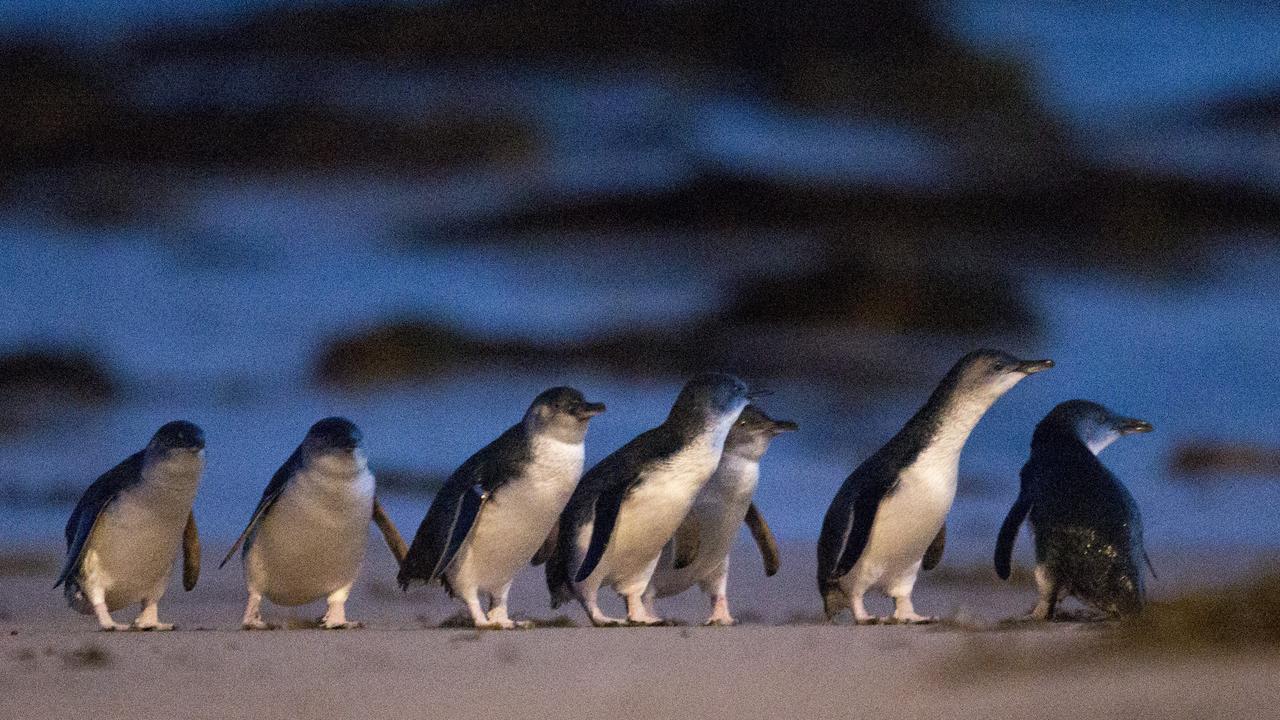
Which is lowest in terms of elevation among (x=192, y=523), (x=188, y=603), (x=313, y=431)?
(x=188, y=603)

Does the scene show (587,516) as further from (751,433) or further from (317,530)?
(317,530)

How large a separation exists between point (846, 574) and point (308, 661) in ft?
8.30

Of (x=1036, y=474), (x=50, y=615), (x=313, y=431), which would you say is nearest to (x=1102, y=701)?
(x=1036, y=474)

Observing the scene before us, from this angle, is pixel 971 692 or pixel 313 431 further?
pixel 313 431

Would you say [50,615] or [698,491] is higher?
[698,491]

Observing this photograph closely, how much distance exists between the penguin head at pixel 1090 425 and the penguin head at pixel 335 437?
10.1 ft

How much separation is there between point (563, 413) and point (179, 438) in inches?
62.1

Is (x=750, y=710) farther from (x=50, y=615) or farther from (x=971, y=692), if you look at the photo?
(x=50, y=615)

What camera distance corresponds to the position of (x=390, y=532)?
9109 mm

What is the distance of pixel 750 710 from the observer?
6.64m

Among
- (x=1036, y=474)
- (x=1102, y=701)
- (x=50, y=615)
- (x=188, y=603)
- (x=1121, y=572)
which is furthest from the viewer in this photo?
(x=188, y=603)

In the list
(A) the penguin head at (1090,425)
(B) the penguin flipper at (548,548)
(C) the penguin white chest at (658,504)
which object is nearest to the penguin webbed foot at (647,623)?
(C) the penguin white chest at (658,504)

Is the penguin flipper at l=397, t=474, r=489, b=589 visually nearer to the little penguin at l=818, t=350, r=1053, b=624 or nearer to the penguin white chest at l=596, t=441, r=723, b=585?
the penguin white chest at l=596, t=441, r=723, b=585

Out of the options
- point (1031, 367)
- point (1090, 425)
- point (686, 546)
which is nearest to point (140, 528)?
point (686, 546)
